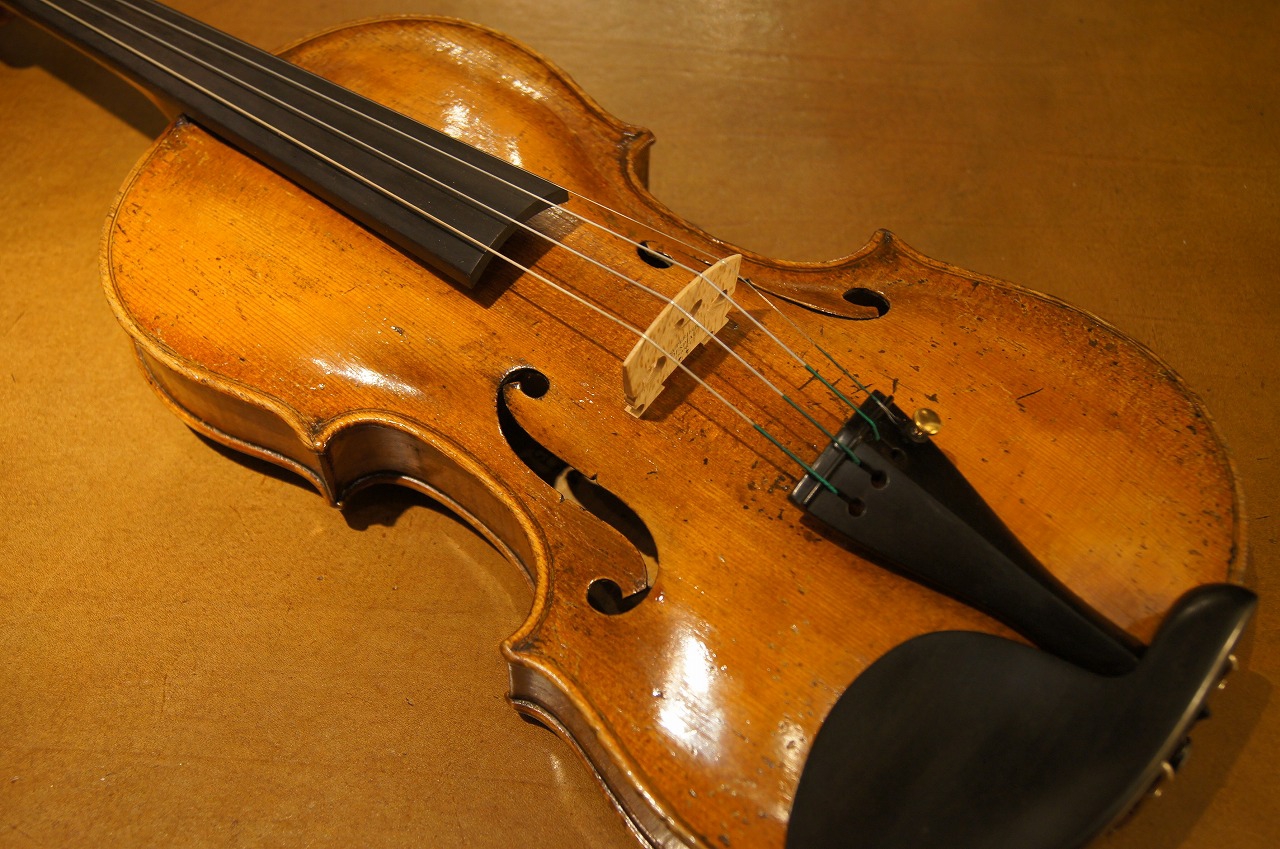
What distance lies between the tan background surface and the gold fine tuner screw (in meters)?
0.71

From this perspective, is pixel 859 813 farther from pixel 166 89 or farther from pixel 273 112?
pixel 166 89

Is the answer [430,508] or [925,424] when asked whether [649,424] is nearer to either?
[925,424]

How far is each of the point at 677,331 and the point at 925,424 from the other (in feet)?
1.21

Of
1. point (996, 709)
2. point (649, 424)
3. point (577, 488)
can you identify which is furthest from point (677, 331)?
point (996, 709)

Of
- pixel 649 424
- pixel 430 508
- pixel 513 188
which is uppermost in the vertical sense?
pixel 513 188

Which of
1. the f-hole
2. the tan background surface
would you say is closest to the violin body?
the f-hole

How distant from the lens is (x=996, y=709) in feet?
3.68

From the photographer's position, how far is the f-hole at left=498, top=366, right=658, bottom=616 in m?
1.37

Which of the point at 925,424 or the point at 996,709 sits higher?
the point at 925,424

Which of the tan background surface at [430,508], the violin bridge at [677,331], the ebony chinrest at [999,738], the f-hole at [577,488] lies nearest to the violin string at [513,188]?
the violin bridge at [677,331]

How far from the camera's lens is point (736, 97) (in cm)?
226

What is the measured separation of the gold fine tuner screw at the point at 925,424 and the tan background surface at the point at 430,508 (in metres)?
0.71

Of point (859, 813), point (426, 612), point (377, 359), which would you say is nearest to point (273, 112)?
point (377, 359)

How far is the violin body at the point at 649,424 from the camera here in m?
1.17
